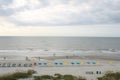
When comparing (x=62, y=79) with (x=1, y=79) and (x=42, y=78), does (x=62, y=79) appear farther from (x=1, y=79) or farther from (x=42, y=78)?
(x=1, y=79)

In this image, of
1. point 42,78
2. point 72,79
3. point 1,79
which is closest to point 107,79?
point 72,79

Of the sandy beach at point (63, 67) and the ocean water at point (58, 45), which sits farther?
the ocean water at point (58, 45)

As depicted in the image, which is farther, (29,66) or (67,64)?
(67,64)

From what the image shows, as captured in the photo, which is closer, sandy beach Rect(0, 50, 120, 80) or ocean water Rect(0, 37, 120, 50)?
sandy beach Rect(0, 50, 120, 80)

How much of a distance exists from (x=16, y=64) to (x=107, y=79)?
13129 mm

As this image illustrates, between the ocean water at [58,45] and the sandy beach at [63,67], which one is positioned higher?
the sandy beach at [63,67]

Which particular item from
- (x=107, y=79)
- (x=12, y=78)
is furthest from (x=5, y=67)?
(x=107, y=79)

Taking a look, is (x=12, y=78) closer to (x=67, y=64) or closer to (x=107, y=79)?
(x=107, y=79)

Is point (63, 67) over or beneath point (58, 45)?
over

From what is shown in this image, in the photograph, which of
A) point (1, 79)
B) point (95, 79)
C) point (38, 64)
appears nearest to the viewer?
point (1, 79)

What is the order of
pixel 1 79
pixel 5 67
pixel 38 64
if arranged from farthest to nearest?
pixel 38 64 < pixel 5 67 < pixel 1 79

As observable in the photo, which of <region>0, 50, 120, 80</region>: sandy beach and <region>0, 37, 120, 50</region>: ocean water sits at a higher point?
<region>0, 50, 120, 80</region>: sandy beach

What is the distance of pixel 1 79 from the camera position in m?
13.1

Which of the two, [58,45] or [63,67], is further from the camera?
[58,45]
